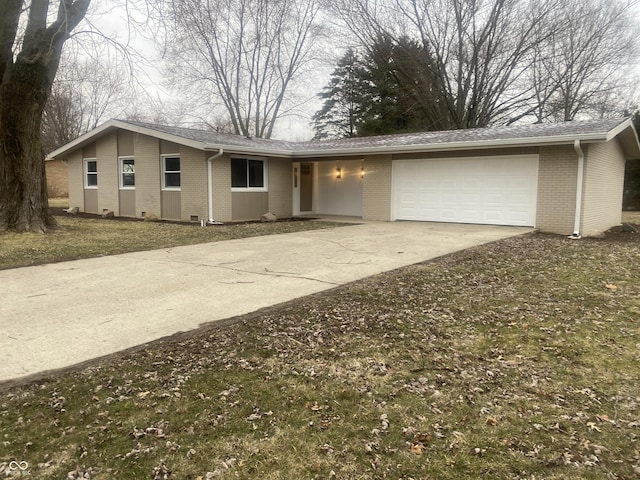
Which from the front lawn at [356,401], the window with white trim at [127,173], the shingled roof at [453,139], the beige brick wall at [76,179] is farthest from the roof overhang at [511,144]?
the beige brick wall at [76,179]

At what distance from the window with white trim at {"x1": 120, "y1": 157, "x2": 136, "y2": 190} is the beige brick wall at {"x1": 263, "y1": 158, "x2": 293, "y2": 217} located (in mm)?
4937

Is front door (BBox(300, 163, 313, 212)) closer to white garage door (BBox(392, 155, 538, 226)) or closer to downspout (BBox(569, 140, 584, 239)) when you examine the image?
white garage door (BBox(392, 155, 538, 226))

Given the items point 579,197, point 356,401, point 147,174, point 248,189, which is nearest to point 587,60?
point 579,197

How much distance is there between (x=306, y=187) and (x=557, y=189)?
30.9 ft

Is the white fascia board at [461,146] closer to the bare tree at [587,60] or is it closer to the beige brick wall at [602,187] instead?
the beige brick wall at [602,187]

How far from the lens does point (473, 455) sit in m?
2.54

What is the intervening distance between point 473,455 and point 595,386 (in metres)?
1.40

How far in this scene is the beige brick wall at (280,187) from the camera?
1725 cm

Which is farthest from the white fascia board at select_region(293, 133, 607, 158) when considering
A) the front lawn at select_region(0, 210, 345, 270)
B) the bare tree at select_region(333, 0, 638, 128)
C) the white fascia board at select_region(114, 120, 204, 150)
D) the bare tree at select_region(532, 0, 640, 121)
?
the bare tree at select_region(532, 0, 640, 121)

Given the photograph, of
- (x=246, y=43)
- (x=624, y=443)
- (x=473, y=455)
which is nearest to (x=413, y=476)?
(x=473, y=455)

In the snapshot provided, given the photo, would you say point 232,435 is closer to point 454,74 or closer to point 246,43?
point 454,74

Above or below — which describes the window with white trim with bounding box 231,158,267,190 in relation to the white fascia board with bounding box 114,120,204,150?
below

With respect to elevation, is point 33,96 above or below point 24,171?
above

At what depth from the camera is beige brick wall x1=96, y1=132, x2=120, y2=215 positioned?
17719 mm
